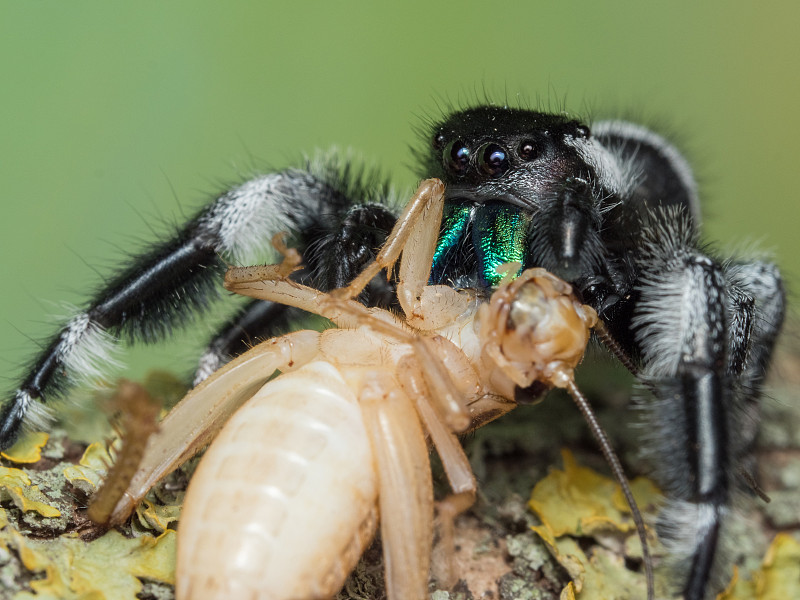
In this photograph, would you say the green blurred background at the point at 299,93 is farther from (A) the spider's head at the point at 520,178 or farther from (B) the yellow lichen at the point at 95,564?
(B) the yellow lichen at the point at 95,564

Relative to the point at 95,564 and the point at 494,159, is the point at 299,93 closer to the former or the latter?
the point at 494,159

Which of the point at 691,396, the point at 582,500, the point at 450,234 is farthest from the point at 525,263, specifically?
the point at 582,500

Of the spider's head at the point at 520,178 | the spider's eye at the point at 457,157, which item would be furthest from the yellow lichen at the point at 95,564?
the spider's eye at the point at 457,157

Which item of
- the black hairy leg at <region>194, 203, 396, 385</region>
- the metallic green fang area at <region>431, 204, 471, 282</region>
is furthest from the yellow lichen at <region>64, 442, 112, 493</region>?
the metallic green fang area at <region>431, 204, 471, 282</region>

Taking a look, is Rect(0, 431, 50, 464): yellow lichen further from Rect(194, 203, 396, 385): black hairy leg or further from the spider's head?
the spider's head

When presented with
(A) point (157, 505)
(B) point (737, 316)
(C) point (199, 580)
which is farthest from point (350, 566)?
(B) point (737, 316)

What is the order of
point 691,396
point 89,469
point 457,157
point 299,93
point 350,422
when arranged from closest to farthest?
point 350,422, point 691,396, point 89,469, point 457,157, point 299,93
